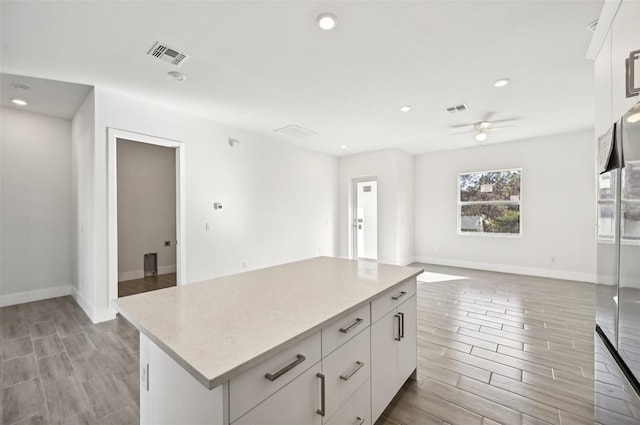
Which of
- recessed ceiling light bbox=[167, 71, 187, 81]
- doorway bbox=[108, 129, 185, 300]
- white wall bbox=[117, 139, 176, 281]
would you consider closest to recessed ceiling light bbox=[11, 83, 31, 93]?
doorway bbox=[108, 129, 185, 300]

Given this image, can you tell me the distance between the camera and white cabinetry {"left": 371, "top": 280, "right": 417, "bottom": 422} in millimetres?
1572

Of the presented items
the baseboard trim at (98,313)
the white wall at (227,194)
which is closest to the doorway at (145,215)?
the baseboard trim at (98,313)

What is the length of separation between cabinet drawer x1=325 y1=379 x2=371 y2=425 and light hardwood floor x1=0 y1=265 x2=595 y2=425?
37 centimetres

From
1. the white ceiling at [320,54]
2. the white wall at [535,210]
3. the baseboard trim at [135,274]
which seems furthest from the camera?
the baseboard trim at [135,274]

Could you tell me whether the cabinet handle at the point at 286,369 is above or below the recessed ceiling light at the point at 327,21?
below

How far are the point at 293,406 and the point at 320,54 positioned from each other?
263cm

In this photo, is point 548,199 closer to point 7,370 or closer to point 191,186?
point 191,186

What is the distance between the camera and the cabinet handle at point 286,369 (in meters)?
0.92

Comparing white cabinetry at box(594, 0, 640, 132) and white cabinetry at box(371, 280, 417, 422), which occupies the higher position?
white cabinetry at box(594, 0, 640, 132)

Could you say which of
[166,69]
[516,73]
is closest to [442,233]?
[516,73]

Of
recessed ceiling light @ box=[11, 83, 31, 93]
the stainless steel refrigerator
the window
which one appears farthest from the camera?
the window

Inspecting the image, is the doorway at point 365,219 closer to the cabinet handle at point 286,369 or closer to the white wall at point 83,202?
the white wall at point 83,202

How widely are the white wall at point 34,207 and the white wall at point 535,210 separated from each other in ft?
23.5

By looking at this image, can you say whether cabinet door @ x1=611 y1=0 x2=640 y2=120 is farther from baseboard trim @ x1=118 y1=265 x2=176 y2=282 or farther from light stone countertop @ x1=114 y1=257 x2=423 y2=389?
baseboard trim @ x1=118 y1=265 x2=176 y2=282
